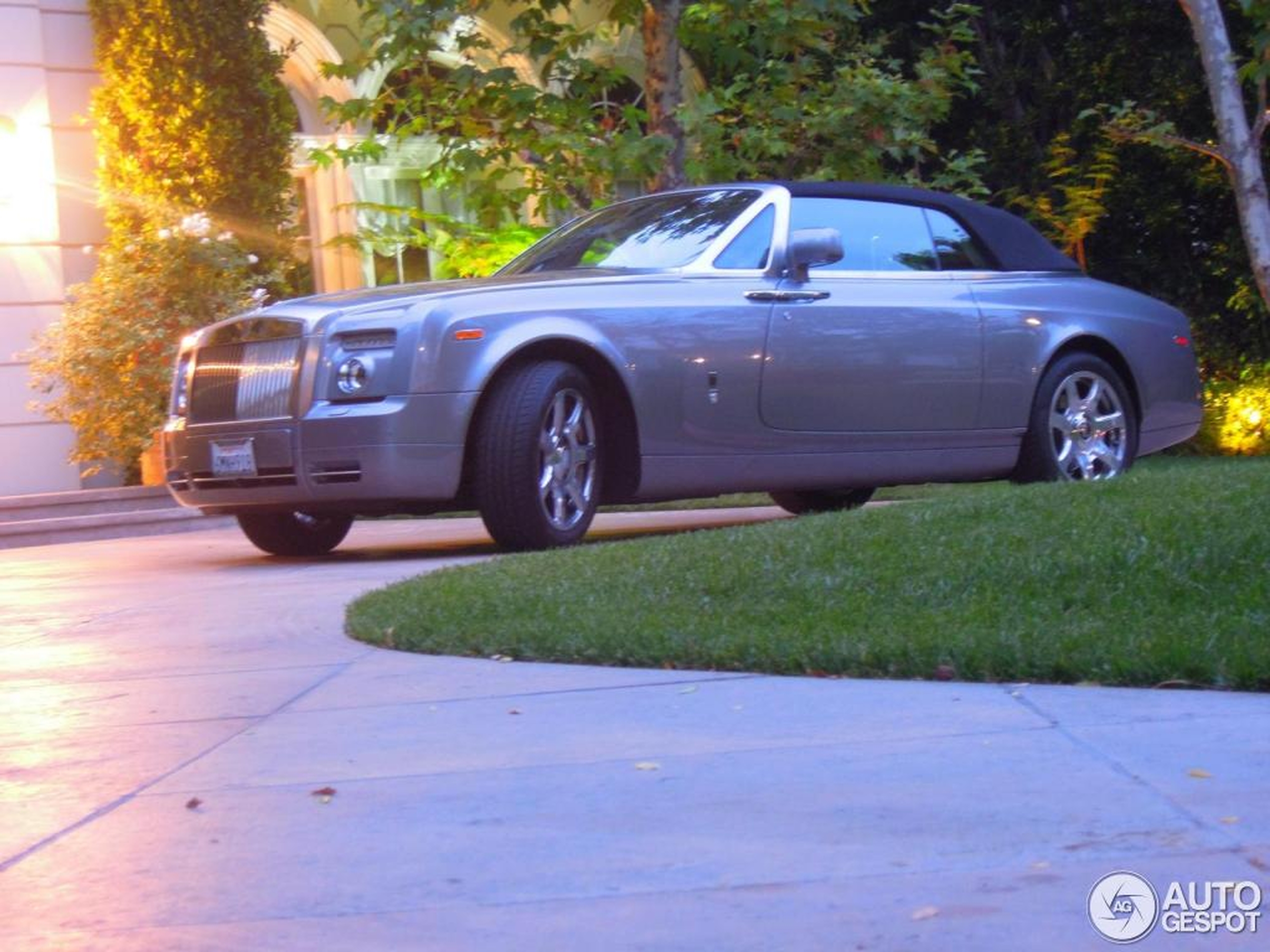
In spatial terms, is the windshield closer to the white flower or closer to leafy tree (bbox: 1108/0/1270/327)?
the white flower

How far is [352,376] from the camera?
7184mm

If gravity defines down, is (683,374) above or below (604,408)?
above

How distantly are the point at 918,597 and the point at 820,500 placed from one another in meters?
4.99

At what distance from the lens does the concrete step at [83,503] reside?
1164cm

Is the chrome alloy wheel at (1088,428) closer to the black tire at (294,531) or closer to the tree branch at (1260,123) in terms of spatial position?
the black tire at (294,531)

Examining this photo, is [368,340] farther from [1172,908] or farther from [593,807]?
[1172,908]

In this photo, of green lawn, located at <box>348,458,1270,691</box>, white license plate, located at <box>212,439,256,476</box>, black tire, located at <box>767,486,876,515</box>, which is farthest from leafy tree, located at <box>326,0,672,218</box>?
green lawn, located at <box>348,458,1270,691</box>

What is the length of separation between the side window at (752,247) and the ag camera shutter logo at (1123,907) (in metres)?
5.39

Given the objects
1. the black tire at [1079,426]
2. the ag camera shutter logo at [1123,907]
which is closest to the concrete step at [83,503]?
the black tire at [1079,426]

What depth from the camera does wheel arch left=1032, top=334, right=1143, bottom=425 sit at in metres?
9.05

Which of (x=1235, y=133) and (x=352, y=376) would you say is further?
(x=1235, y=133)

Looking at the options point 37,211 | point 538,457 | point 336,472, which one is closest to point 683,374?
point 538,457

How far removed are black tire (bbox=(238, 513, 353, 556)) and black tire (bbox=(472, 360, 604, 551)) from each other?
4.11ft

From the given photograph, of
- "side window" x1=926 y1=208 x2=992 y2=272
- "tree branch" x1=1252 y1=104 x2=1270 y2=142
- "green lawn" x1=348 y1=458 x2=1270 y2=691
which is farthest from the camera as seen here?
"tree branch" x1=1252 y1=104 x2=1270 y2=142
